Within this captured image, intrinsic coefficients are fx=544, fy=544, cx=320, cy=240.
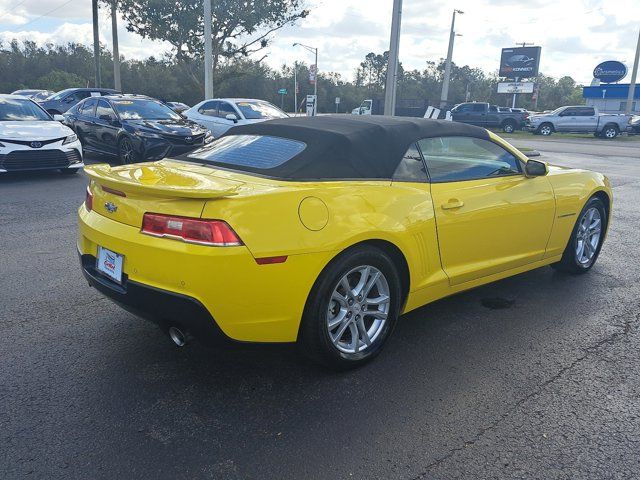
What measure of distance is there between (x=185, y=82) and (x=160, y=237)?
2314 inches

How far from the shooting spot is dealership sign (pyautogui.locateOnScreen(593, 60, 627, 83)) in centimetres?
5025

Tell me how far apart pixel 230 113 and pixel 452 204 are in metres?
11.0

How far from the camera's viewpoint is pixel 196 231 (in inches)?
106

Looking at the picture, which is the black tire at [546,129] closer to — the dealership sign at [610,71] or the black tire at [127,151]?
the dealership sign at [610,71]

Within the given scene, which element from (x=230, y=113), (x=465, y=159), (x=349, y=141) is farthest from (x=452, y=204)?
(x=230, y=113)

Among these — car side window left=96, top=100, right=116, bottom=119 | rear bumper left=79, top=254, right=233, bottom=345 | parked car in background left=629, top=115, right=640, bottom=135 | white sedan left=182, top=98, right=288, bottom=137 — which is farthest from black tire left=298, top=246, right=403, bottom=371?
parked car in background left=629, top=115, right=640, bottom=135

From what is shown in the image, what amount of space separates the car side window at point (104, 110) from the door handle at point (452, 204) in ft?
31.4

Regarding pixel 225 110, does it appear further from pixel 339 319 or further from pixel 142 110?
pixel 339 319

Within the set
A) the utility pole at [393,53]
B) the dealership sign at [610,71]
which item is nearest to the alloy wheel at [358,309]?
the utility pole at [393,53]

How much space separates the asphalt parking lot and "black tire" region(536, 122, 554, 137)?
31.1 metres

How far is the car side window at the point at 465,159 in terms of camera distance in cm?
378

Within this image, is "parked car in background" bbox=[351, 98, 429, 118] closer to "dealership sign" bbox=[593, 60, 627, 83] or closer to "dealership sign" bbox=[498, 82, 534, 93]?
"dealership sign" bbox=[498, 82, 534, 93]

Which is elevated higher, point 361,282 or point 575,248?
point 361,282

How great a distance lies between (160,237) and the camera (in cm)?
279
